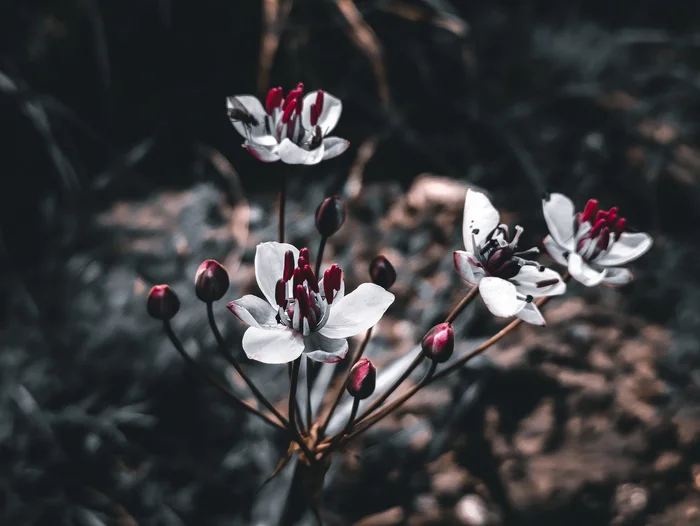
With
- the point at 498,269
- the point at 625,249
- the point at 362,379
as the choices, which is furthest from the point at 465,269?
the point at 625,249

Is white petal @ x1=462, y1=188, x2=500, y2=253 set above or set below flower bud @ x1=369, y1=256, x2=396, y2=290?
above

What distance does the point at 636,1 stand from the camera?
2053 mm

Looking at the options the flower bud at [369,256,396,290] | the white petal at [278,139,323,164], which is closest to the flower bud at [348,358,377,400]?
the flower bud at [369,256,396,290]

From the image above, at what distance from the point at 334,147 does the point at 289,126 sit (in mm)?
67

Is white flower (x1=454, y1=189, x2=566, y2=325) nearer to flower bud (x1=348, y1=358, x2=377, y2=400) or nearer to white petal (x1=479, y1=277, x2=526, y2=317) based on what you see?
white petal (x1=479, y1=277, x2=526, y2=317)

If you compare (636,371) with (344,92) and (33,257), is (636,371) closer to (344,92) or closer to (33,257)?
(344,92)

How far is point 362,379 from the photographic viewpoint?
54cm

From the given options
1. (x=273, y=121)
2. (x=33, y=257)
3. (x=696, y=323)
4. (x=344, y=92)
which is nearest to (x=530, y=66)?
(x=344, y=92)

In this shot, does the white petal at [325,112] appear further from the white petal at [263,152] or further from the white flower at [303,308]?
the white flower at [303,308]

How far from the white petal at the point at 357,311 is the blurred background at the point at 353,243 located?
0.60 feet

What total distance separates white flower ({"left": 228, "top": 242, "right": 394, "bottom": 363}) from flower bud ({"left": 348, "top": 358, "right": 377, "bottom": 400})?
30 mm

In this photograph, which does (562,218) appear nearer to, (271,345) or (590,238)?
(590,238)

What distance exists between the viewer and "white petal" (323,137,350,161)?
Answer: 635 millimetres

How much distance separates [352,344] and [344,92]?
2.58 feet
